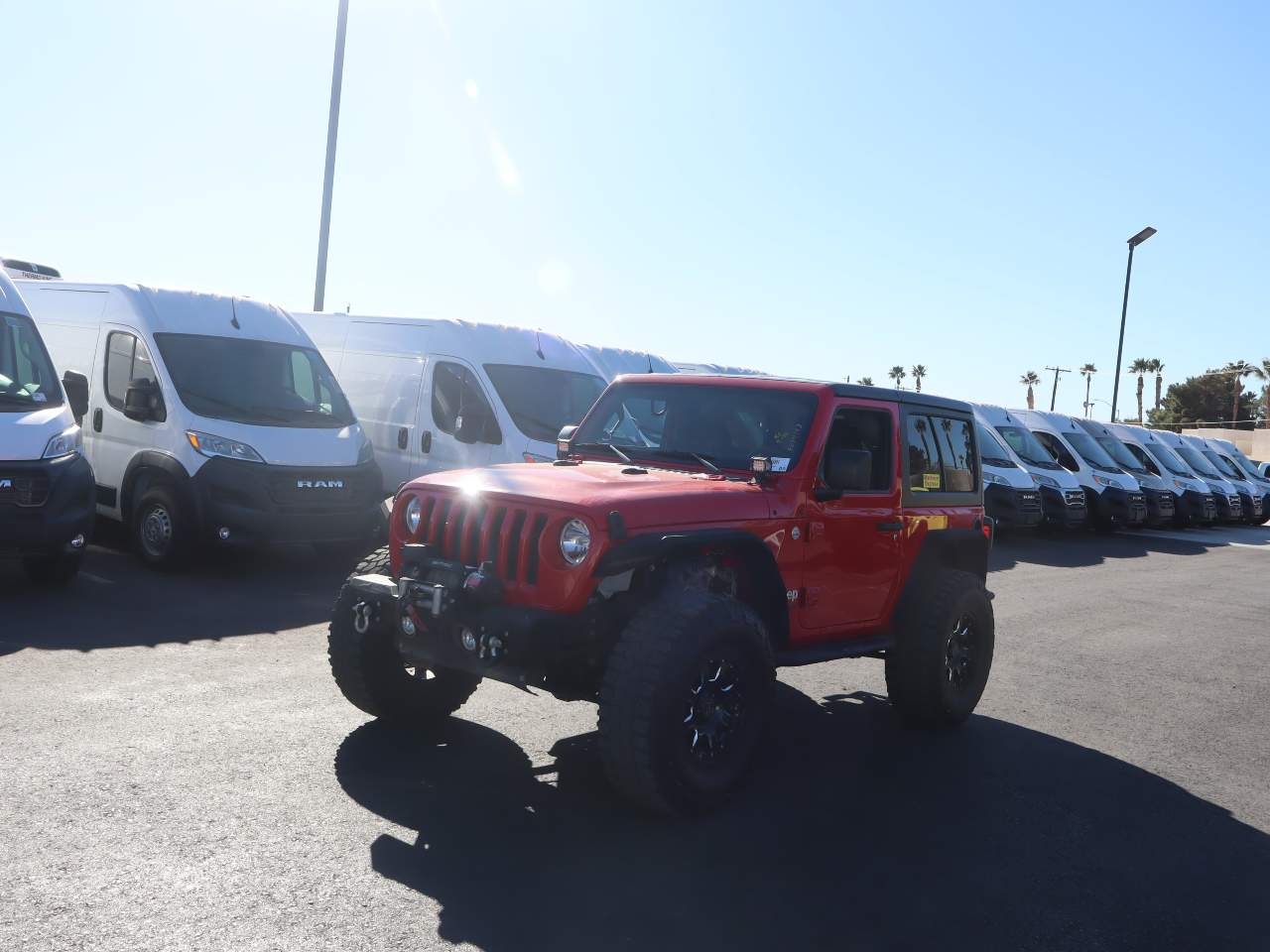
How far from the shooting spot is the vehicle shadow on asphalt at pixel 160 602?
7.46 m

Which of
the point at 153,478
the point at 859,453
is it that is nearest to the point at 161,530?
the point at 153,478

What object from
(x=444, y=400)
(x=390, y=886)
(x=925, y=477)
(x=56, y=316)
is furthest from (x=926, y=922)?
(x=56, y=316)

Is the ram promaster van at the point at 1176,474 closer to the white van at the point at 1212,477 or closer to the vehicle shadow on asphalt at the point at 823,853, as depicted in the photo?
the white van at the point at 1212,477

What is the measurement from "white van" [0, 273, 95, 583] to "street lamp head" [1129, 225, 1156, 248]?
123 feet

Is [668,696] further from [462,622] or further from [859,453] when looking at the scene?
[859,453]

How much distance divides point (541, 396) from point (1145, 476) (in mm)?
17203

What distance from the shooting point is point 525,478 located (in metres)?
5.38

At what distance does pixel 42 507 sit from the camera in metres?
8.32

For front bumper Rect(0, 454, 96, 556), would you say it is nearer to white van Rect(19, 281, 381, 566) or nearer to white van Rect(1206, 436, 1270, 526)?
white van Rect(19, 281, 381, 566)

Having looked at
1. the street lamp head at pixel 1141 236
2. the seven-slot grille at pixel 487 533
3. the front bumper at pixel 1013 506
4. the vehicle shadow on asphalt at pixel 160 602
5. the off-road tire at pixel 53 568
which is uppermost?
the street lamp head at pixel 1141 236

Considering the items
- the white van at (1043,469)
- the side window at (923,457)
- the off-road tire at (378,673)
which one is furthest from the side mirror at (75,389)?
the white van at (1043,469)

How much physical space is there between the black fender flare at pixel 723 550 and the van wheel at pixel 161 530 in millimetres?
6193

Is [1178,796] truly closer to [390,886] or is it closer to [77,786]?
[390,886]

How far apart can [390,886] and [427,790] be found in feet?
3.20
